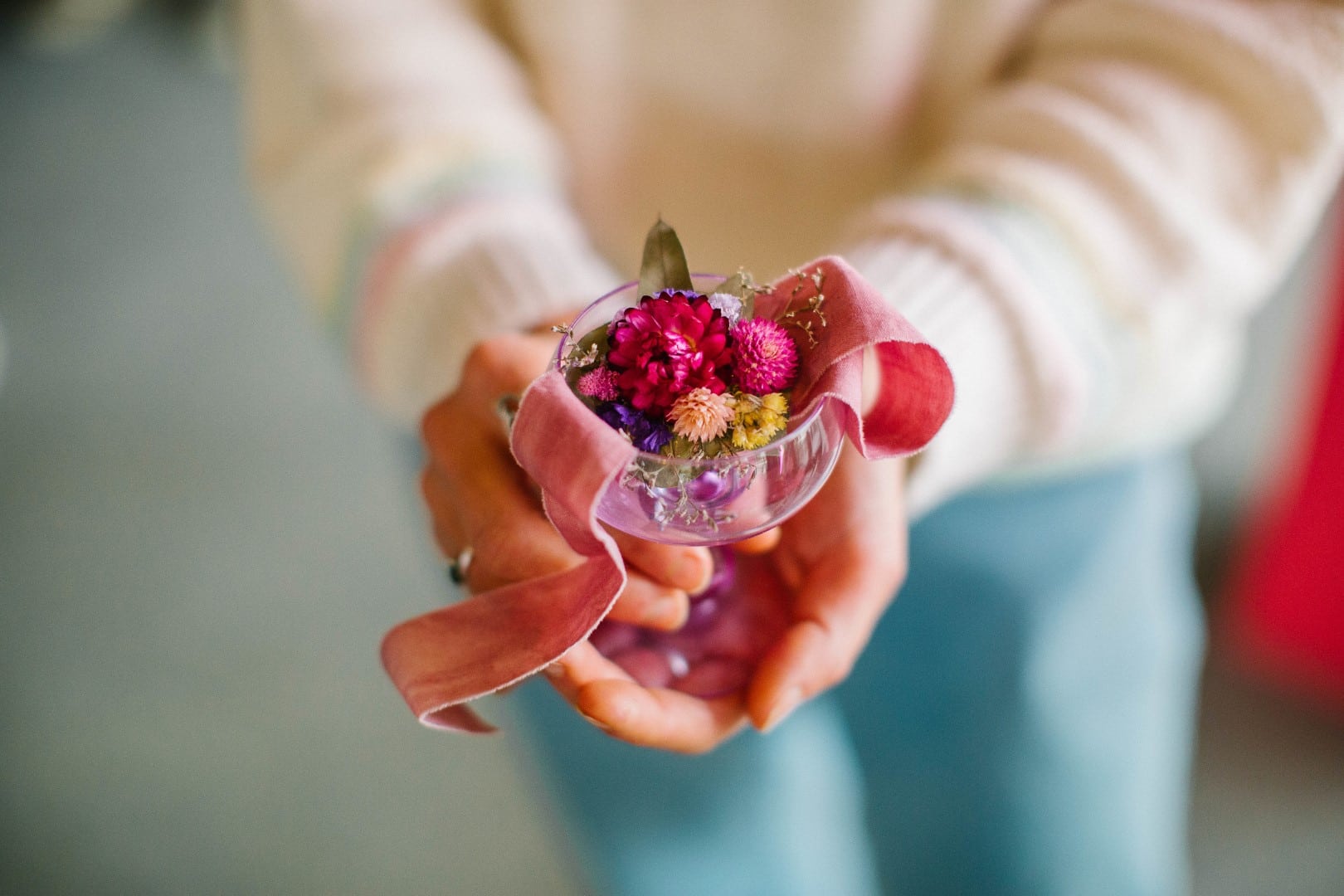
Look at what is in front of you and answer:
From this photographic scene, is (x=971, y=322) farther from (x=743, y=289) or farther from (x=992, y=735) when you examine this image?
(x=992, y=735)

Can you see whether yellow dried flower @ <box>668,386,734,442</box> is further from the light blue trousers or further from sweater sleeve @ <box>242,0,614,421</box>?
the light blue trousers

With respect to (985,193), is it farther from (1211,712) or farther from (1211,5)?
(1211,712)

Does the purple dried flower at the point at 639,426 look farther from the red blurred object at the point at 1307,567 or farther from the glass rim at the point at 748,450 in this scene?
the red blurred object at the point at 1307,567

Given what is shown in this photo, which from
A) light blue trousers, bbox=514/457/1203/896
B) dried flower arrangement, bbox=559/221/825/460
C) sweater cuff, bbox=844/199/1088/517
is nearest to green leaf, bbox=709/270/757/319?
dried flower arrangement, bbox=559/221/825/460

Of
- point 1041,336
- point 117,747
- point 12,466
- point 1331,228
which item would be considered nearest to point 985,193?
point 1041,336

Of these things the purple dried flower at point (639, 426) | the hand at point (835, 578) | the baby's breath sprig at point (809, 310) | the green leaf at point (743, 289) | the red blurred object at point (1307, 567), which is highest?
the green leaf at point (743, 289)

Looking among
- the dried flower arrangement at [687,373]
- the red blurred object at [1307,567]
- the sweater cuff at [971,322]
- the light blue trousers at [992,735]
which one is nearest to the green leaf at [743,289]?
the dried flower arrangement at [687,373]
